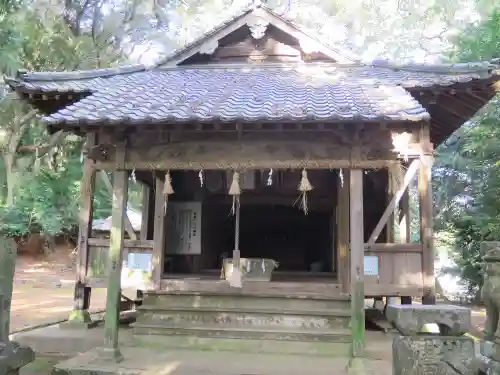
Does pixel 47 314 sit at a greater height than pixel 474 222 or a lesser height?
lesser

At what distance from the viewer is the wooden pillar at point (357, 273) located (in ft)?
23.8

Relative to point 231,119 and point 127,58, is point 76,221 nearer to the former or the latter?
point 127,58

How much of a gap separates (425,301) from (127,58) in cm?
2099

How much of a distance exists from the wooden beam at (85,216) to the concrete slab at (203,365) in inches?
105

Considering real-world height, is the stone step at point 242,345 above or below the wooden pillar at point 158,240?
below

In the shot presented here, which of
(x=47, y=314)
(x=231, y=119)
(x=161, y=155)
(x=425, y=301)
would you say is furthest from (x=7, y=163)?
(x=425, y=301)

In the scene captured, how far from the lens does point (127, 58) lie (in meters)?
24.7

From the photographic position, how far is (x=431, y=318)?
186 inches

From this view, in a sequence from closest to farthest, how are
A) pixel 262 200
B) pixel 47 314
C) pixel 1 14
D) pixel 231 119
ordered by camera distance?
pixel 231 119, pixel 262 200, pixel 47 314, pixel 1 14

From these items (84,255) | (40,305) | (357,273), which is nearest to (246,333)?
(357,273)

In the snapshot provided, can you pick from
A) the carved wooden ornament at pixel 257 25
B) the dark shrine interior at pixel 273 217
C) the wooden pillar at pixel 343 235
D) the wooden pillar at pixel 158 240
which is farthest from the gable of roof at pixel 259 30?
the wooden pillar at pixel 158 240

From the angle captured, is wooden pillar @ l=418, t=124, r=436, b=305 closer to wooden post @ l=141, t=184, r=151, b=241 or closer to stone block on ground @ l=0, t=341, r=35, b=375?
wooden post @ l=141, t=184, r=151, b=241

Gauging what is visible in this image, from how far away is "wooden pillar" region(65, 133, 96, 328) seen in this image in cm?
977

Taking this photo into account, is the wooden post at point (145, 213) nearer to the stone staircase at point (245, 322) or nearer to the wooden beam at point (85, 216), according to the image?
the wooden beam at point (85, 216)
